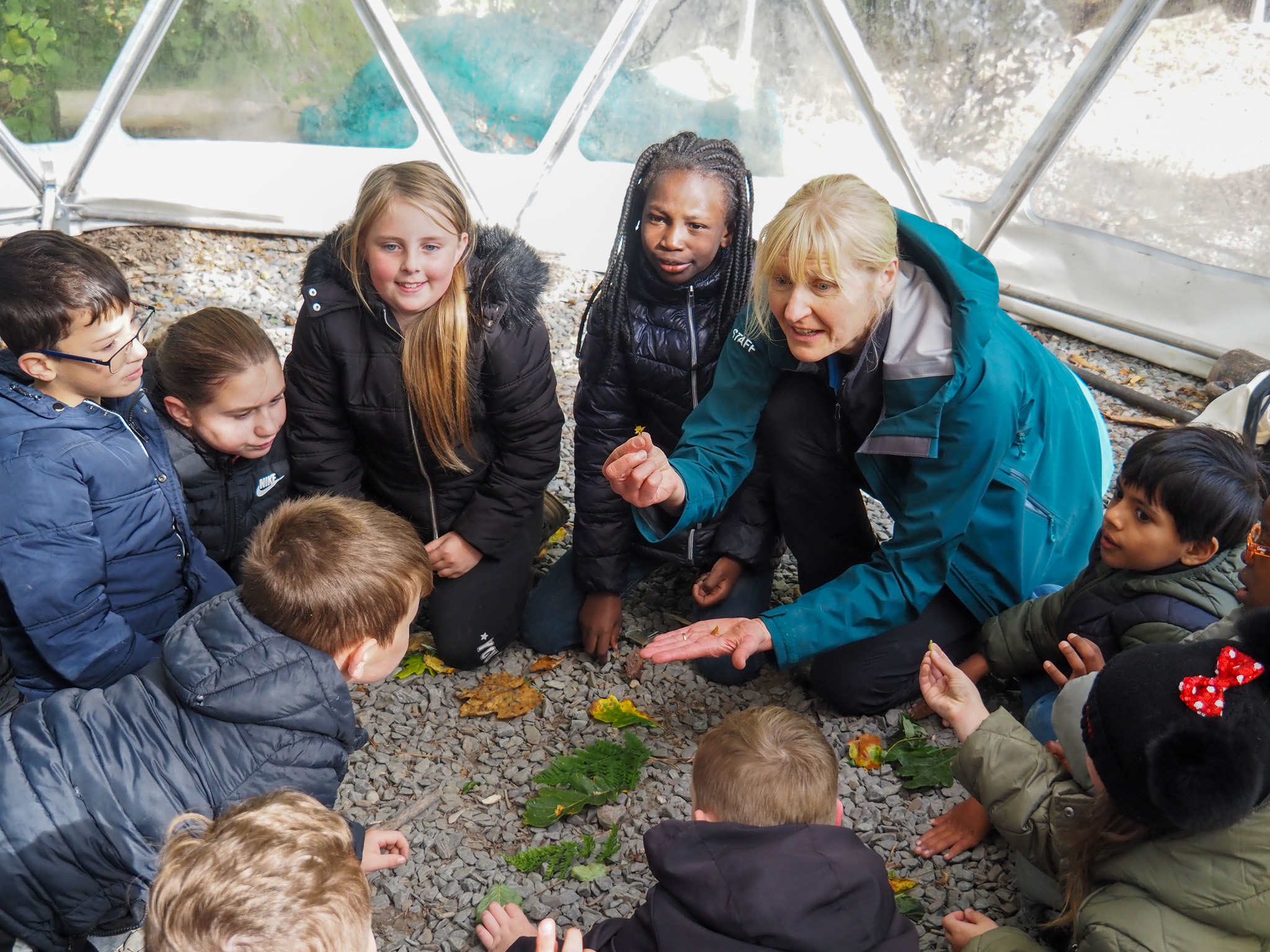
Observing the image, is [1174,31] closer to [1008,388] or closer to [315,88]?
[1008,388]

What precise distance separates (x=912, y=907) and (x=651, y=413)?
166 centimetres

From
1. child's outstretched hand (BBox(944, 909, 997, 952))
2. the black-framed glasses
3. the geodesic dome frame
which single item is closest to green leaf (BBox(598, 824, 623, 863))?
child's outstretched hand (BBox(944, 909, 997, 952))

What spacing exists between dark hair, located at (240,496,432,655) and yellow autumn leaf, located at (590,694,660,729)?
98cm

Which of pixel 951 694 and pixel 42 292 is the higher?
pixel 42 292

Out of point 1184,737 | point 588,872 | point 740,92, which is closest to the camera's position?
point 1184,737

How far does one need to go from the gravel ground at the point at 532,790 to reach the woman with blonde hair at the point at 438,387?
286 millimetres

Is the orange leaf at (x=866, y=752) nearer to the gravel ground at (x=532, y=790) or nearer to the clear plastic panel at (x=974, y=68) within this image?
the gravel ground at (x=532, y=790)

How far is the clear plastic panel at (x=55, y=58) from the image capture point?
5285 millimetres

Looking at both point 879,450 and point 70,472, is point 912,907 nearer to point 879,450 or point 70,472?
point 879,450

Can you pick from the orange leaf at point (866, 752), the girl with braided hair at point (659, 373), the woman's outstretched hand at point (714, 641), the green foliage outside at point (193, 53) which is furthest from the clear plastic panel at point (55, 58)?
the orange leaf at point (866, 752)

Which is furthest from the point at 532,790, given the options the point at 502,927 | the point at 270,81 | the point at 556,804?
the point at 270,81

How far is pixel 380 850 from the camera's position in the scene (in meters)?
2.28

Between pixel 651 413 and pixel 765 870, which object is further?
pixel 651 413

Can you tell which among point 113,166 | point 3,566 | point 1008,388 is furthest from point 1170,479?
point 113,166
